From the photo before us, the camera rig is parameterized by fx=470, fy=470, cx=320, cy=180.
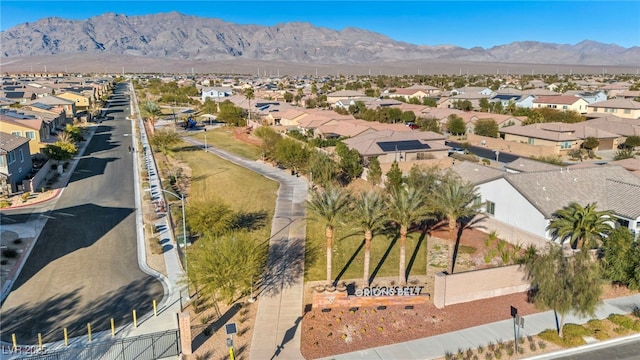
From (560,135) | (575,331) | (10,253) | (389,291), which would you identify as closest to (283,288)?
(389,291)

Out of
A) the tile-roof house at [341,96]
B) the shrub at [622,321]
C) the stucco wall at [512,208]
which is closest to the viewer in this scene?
the shrub at [622,321]

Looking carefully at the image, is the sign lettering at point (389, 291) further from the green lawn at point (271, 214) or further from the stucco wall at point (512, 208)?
the stucco wall at point (512, 208)

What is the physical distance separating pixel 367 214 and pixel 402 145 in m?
38.1

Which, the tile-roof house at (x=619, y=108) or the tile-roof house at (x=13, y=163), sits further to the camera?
the tile-roof house at (x=619, y=108)

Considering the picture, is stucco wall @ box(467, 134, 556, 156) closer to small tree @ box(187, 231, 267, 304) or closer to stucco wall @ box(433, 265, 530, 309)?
stucco wall @ box(433, 265, 530, 309)

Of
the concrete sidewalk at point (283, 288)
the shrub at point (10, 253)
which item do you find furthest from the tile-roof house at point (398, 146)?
the shrub at point (10, 253)

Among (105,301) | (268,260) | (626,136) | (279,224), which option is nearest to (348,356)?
(268,260)

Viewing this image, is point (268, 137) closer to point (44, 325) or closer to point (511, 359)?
point (44, 325)

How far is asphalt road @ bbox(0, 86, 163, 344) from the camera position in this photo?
25248 mm

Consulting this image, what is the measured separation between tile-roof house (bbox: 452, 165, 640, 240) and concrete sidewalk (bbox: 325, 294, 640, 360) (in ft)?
28.1

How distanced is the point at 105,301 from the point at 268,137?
44983 mm

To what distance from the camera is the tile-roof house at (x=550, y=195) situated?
3444 cm

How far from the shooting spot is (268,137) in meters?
69.9

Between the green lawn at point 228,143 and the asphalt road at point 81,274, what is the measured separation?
2548 centimetres
